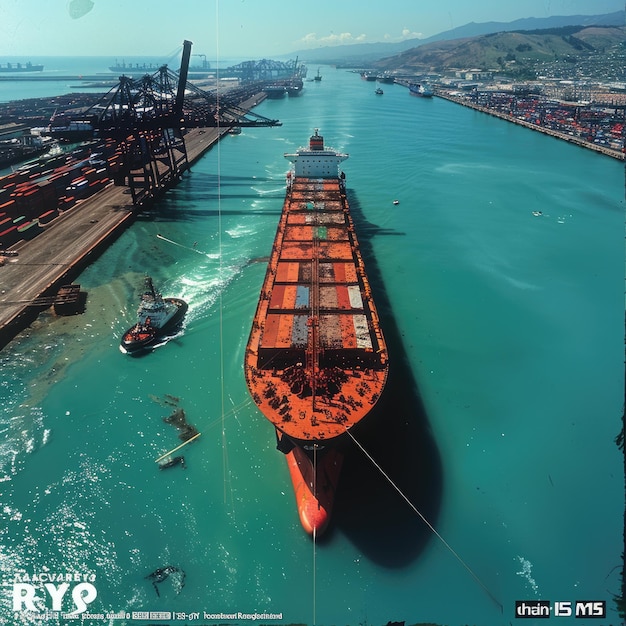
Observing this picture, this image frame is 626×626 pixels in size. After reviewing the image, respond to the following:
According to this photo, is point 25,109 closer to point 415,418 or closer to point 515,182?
point 515,182

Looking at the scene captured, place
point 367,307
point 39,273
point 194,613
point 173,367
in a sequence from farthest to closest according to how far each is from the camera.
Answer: point 39,273
point 173,367
point 367,307
point 194,613

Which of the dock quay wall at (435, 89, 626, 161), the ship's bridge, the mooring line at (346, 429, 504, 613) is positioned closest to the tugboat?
the mooring line at (346, 429, 504, 613)

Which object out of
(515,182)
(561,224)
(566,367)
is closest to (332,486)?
(566,367)

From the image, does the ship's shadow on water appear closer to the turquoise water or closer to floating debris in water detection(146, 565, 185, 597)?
the turquoise water

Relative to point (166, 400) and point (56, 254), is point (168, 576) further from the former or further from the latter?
point (56, 254)

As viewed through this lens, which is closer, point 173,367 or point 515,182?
point 173,367

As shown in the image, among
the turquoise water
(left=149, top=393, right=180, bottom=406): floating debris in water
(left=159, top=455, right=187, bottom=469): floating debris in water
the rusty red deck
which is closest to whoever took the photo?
the turquoise water

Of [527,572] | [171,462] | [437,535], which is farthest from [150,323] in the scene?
[527,572]
